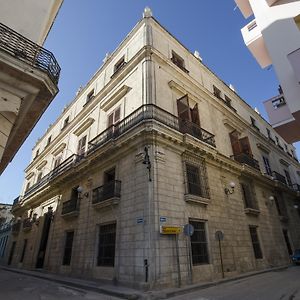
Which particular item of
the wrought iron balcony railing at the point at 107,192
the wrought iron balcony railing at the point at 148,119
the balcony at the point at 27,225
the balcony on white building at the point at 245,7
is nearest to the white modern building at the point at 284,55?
the balcony on white building at the point at 245,7

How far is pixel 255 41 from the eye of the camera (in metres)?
10.8

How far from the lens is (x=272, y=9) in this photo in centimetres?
949

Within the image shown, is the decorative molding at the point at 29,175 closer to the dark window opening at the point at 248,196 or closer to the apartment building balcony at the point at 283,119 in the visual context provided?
the dark window opening at the point at 248,196

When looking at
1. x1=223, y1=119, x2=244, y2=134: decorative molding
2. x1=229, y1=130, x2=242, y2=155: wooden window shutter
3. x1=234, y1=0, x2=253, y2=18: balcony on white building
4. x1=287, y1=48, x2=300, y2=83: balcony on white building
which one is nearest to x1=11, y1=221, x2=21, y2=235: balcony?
x1=229, y1=130, x2=242, y2=155: wooden window shutter

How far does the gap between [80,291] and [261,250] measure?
440 inches

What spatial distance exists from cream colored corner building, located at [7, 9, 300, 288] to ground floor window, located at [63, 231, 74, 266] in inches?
2.8

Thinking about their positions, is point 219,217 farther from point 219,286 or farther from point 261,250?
point 261,250

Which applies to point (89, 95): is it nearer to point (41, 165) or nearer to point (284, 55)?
point (41, 165)

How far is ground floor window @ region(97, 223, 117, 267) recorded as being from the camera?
10.3m

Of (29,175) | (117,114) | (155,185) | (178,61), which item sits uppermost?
(178,61)

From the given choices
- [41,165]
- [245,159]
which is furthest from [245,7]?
[41,165]

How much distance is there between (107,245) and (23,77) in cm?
785

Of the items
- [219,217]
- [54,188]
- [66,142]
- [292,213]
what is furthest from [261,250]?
[66,142]

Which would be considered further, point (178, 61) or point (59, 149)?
point (59, 149)
